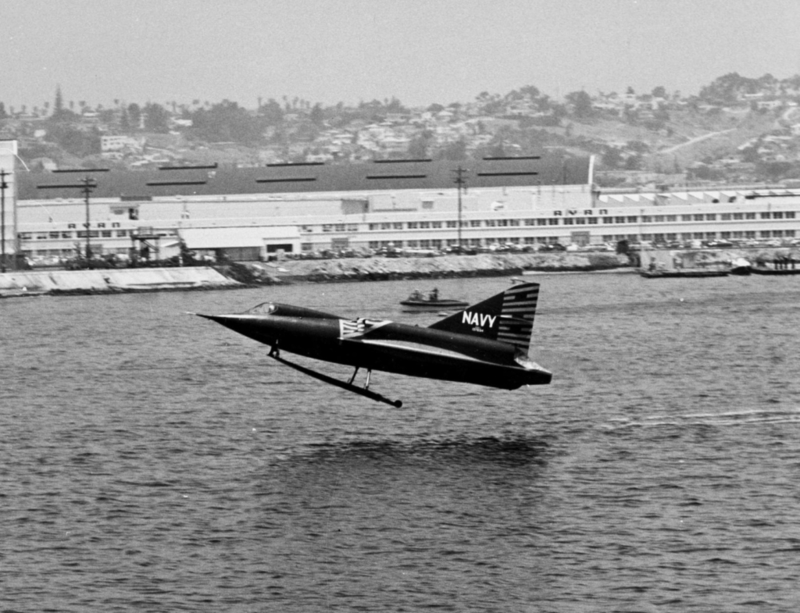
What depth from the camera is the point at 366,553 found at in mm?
40312

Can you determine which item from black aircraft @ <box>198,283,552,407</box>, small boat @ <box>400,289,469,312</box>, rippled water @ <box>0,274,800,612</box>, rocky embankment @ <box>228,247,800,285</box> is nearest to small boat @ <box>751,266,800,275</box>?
rocky embankment @ <box>228,247,800,285</box>

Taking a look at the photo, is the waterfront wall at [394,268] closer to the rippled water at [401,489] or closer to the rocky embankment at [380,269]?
the rocky embankment at [380,269]

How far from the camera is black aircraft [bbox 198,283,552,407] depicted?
55.4 metres

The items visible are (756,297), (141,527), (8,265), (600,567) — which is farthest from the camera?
(8,265)

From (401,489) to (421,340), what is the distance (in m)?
10.2

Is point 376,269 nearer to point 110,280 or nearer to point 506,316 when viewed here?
point 110,280

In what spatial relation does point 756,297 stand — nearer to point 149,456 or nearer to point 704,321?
point 704,321

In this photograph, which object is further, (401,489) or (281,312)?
(281,312)

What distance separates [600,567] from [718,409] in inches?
1064

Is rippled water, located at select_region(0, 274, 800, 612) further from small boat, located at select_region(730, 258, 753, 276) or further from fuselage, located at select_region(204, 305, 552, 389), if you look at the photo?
small boat, located at select_region(730, 258, 753, 276)

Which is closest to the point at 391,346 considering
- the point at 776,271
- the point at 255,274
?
the point at 255,274

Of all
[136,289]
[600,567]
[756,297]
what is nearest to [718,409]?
[600,567]

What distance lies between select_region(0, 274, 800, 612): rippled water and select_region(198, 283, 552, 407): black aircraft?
2.79 metres

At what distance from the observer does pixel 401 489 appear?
4750 cm
